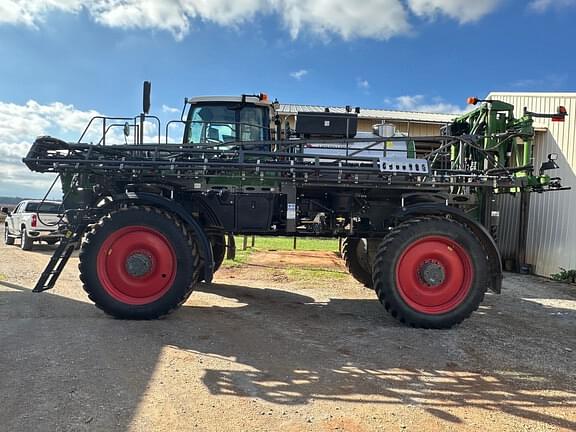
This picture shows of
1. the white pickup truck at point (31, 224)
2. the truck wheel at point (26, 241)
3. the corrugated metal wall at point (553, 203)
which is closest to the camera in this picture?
the corrugated metal wall at point (553, 203)

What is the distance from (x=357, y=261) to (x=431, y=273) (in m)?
2.60

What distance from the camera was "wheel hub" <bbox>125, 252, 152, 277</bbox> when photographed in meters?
5.99

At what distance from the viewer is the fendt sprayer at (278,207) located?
6004 millimetres

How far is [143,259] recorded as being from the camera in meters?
6.02

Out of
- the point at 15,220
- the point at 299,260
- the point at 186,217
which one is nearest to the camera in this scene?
the point at 186,217

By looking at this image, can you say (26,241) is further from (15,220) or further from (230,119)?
(230,119)

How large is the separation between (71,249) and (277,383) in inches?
149

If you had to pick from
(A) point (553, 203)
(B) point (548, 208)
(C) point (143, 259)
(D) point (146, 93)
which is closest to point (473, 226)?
(C) point (143, 259)

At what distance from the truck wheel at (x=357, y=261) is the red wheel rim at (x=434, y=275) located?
211 cm

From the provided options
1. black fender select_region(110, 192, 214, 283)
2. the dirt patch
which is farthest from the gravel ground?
the dirt patch

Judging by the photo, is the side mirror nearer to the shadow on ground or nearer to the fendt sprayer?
the fendt sprayer

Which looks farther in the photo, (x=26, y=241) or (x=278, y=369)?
(x=26, y=241)

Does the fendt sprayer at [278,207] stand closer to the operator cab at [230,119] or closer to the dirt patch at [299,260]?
the operator cab at [230,119]

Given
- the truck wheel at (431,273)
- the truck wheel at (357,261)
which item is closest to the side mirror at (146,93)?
the truck wheel at (431,273)
